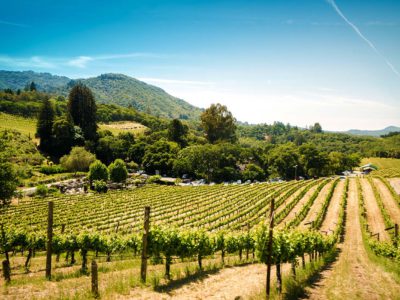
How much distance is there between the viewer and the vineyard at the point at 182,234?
14.4 metres

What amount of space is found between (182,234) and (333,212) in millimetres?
40995

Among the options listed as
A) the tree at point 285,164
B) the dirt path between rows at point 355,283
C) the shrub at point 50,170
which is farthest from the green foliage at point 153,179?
the dirt path between rows at point 355,283

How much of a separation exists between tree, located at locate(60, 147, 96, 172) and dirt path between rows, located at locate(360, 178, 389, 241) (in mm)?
77340

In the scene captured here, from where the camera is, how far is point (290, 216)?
48188 millimetres

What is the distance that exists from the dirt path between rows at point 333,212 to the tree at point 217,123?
65988 millimetres

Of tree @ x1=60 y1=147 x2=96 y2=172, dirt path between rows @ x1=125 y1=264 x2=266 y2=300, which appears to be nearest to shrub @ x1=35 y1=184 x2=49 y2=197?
tree @ x1=60 y1=147 x2=96 y2=172

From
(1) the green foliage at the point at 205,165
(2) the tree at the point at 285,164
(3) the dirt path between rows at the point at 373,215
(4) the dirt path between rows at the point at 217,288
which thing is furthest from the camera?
(2) the tree at the point at 285,164

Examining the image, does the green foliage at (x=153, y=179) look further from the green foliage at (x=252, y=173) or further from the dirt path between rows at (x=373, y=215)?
the dirt path between rows at (x=373, y=215)

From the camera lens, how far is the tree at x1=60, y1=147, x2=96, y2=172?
87713 millimetres

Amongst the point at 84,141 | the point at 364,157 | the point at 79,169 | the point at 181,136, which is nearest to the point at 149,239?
the point at 79,169

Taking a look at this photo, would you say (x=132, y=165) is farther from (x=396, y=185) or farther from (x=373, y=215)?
(x=396, y=185)

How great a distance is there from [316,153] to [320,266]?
306ft

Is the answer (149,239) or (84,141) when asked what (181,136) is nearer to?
(84,141)

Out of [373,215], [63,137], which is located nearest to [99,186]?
[63,137]
